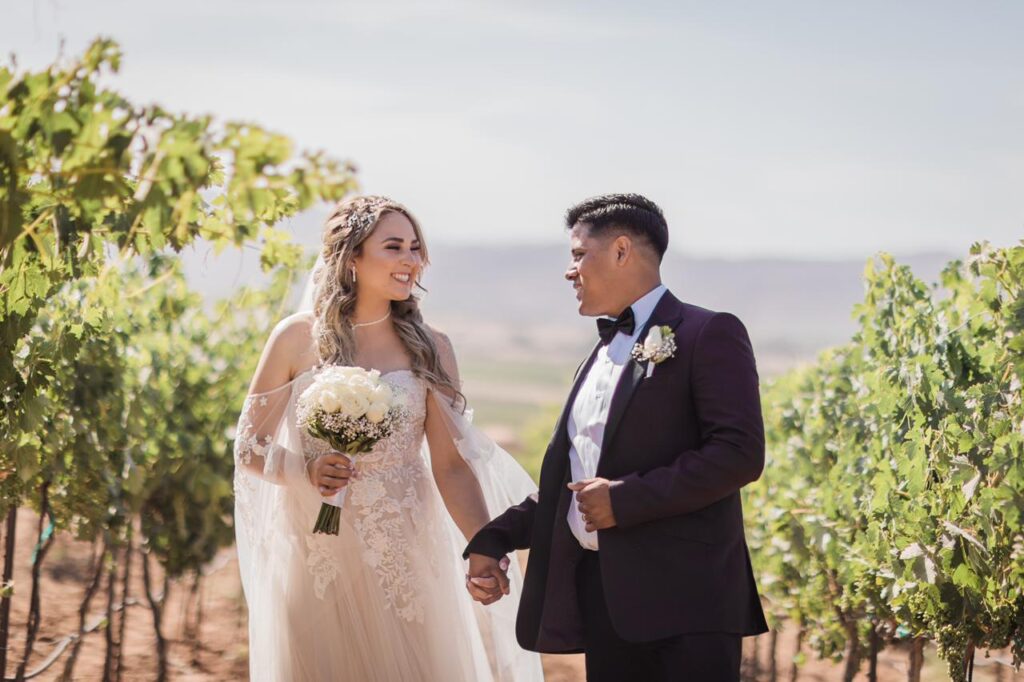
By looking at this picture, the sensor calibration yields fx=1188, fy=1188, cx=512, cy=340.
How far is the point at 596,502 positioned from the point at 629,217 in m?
0.92

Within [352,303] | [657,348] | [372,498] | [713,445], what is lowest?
[372,498]

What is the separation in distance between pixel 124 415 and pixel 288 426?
8.27 feet

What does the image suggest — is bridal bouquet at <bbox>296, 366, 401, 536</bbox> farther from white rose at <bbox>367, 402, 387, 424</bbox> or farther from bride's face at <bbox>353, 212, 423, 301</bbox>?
bride's face at <bbox>353, 212, 423, 301</bbox>

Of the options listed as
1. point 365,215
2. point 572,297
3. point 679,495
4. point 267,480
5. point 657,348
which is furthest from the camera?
point 572,297

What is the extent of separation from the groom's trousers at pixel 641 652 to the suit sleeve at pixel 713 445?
0.26 m

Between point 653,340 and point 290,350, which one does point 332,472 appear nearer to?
point 290,350

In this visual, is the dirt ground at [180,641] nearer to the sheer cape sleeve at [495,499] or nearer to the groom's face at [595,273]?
the sheer cape sleeve at [495,499]

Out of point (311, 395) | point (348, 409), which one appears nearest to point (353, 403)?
point (348, 409)

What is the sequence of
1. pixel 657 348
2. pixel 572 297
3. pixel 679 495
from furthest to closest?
1. pixel 572 297
2. pixel 657 348
3. pixel 679 495

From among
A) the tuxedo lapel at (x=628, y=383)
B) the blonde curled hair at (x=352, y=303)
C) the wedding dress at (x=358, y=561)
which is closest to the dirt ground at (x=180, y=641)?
the wedding dress at (x=358, y=561)

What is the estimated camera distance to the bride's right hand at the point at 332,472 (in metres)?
4.12

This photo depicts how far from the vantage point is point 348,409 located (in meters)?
3.97

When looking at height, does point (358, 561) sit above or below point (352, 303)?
below

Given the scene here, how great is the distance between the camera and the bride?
14.2 ft
